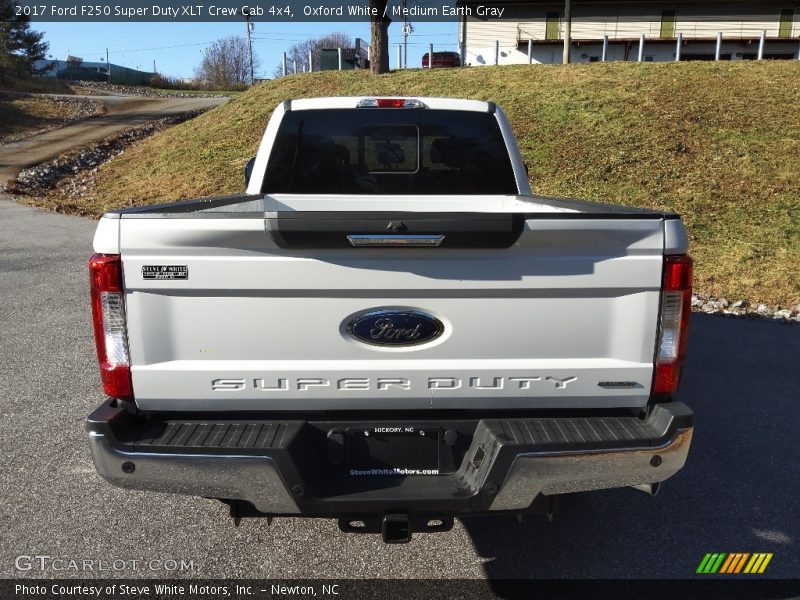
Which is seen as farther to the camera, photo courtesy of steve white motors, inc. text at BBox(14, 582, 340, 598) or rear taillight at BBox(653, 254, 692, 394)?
photo courtesy of steve white motors, inc. text at BBox(14, 582, 340, 598)

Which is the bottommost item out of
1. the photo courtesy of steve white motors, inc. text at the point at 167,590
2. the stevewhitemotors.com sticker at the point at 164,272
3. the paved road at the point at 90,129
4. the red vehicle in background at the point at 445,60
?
the photo courtesy of steve white motors, inc. text at the point at 167,590

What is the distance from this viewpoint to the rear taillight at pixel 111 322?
2.50 metres

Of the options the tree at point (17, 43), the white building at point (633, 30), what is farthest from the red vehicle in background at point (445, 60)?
the tree at point (17, 43)

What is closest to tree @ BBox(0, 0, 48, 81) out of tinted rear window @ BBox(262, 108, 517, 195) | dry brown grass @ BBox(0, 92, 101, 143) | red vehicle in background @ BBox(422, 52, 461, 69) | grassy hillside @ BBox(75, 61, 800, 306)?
dry brown grass @ BBox(0, 92, 101, 143)

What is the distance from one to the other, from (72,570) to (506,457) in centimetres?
215

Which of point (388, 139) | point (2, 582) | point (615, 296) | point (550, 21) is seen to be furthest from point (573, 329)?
Result: point (550, 21)

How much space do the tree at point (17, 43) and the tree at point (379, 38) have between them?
29692 millimetres

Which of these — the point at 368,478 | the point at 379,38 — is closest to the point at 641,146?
the point at 379,38

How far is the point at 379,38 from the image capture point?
22922 millimetres

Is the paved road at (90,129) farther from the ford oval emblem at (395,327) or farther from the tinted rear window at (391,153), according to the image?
the ford oval emblem at (395,327)

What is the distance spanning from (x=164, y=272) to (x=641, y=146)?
14486mm

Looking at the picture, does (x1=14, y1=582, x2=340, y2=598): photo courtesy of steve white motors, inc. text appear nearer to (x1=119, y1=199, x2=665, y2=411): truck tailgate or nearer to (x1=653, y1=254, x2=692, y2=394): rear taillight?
(x1=119, y1=199, x2=665, y2=411): truck tailgate

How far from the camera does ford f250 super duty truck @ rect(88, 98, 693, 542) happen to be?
2.48m

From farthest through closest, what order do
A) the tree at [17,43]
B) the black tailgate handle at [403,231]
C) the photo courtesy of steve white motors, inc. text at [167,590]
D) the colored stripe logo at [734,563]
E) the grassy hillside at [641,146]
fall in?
1. the tree at [17,43]
2. the grassy hillside at [641,146]
3. the colored stripe logo at [734,563]
4. the photo courtesy of steve white motors, inc. text at [167,590]
5. the black tailgate handle at [403,231]
